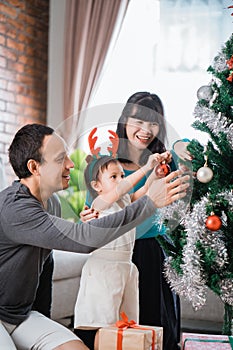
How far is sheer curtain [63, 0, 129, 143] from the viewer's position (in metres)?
4.59

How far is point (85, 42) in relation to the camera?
468 centimetres

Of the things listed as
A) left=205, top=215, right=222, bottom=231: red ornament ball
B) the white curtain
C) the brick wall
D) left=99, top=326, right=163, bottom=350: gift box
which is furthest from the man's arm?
the white curtain

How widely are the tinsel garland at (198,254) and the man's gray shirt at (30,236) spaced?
197 mm

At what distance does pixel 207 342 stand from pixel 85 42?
10.7 feet

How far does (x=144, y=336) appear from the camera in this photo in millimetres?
1727

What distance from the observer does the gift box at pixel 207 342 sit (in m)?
1.80

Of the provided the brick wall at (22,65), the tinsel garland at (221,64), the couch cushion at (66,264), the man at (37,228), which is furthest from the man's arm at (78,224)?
the brick wall at (22,65)

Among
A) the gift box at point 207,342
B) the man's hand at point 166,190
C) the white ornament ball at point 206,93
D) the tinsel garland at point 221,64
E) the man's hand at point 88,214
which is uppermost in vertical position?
the tinsel garland at point 221,64

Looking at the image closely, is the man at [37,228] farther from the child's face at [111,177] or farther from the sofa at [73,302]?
the sofa at [73,302]

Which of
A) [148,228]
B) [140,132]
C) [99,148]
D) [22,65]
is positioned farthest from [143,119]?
[22,65]

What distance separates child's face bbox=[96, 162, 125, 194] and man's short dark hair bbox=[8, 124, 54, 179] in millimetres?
205

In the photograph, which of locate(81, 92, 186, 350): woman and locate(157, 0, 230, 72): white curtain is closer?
locate(81, 92, 186, 350): woman

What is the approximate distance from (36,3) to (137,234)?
3.25m

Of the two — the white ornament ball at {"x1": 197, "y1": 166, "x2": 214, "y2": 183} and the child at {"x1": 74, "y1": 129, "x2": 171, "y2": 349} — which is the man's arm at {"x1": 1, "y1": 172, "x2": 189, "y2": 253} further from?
the child at {"x1": 74, "y1": 129, "x2": 171, "y2": 349}
